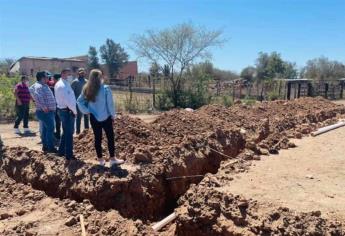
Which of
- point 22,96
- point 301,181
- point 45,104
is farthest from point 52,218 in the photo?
point 22,96

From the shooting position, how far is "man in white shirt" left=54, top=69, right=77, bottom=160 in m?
6.90

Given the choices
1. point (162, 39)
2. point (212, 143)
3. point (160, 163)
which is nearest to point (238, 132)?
point (212, 143)

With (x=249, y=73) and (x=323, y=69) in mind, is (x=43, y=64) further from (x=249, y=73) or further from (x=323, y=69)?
(x=323, y=69)

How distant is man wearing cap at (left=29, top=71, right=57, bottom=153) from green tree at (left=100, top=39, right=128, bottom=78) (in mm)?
39873

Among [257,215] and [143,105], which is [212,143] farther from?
[143,105]

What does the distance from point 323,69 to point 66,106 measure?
141 feet

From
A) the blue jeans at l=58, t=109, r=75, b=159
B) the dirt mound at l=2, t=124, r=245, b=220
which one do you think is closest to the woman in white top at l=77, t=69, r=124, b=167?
the blue jeans at l=58, t=109, r=75, b=159

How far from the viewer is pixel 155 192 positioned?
22.3 feet

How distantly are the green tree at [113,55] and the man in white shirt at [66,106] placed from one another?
4062 cm

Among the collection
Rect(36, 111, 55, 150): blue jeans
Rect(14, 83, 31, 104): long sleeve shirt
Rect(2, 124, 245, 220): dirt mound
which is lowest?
Rect(2, 124, 245, 220): dirt mound

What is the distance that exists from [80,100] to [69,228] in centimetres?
211

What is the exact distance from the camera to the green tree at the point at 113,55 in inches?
1870

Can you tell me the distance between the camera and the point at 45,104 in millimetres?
7605

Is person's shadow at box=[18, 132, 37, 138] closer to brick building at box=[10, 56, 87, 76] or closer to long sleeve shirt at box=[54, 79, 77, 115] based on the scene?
long sleeve shirt at box=[54, 79, 77, 115]
